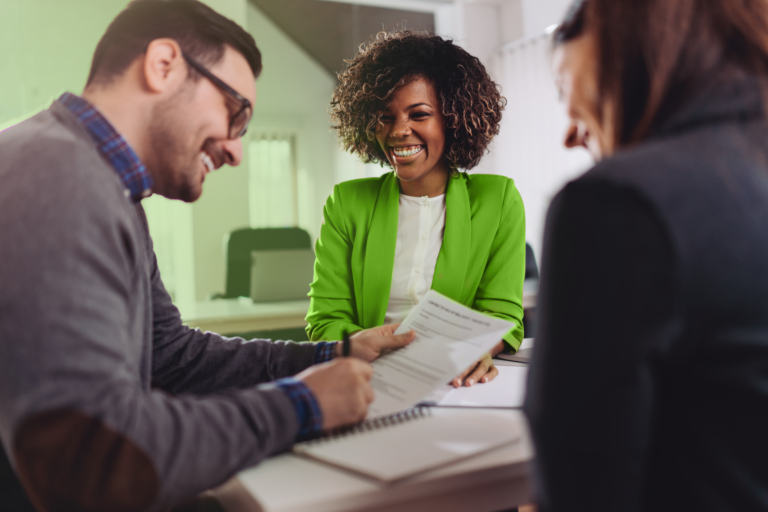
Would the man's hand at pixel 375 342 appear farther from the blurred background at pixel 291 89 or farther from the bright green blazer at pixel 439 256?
the blurred background at pixel 291 89

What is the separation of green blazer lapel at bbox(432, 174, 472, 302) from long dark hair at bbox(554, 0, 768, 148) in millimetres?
1012

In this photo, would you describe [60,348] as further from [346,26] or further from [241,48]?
[346,26]

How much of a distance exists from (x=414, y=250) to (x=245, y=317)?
4.09 feet

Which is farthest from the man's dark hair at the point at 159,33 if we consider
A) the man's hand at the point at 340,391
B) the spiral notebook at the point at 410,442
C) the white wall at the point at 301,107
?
the white wall at the point at 301,107

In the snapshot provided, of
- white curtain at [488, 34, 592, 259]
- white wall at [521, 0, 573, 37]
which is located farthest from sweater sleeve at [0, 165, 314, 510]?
white wall at [521, 0, 573, 37]

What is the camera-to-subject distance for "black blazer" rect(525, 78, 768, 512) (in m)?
0.51

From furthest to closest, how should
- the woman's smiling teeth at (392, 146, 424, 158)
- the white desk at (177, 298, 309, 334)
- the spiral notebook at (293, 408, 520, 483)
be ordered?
the white desk at (177, 298, 309, 334) < the woman's smiling teeth at (392, 146, 424, 158) < the spiral notebook at (293, 408, 520, 483)

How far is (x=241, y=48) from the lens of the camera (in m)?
1.04

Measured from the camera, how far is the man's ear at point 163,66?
0.92 m

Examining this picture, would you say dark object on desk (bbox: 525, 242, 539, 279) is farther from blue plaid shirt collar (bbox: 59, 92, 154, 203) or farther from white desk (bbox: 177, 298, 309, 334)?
blue plaid shirt collar (bbox: 59, 92, 154, 203)

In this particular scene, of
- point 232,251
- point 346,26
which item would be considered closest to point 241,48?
point 232,251

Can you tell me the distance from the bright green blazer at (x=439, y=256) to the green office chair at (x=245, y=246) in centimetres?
219

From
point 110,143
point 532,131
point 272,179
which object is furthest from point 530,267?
point 272,179

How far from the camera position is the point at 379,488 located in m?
0.73
